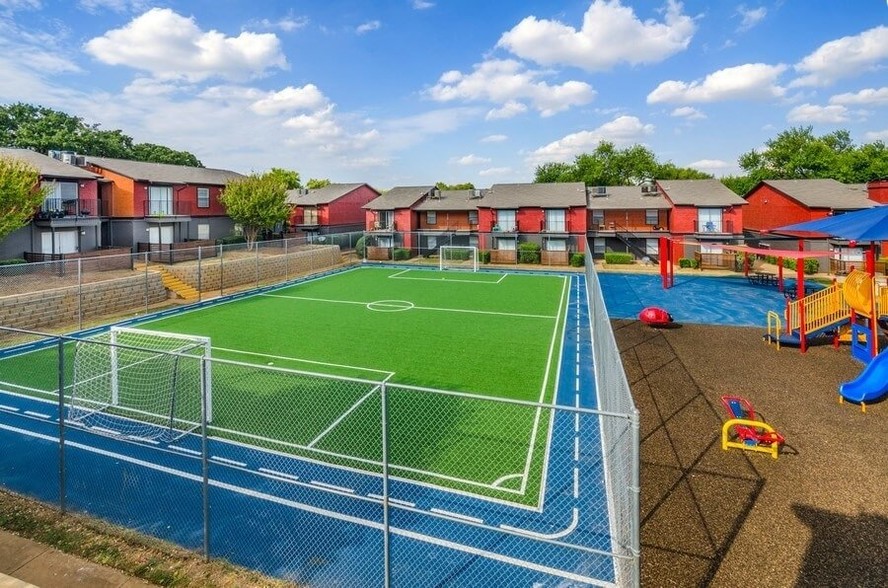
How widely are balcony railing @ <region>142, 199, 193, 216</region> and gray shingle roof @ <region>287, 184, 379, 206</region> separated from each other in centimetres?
1496

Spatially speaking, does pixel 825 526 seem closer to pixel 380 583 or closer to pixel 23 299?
pixel 380 583

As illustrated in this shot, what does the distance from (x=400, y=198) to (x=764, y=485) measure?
158ft

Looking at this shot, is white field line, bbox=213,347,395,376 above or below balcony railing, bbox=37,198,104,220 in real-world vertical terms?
below

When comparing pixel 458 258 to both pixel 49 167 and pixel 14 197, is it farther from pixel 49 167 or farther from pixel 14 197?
pixel 14 197

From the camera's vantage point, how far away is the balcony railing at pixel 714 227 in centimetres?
4275

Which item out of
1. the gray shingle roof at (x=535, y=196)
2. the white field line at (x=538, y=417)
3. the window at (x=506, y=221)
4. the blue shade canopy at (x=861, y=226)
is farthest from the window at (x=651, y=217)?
the blue shade canopy at (x=861, y=226)

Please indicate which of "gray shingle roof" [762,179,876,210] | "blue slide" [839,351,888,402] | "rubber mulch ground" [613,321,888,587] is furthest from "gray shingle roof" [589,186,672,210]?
"blue slide" [839,351,888,402]

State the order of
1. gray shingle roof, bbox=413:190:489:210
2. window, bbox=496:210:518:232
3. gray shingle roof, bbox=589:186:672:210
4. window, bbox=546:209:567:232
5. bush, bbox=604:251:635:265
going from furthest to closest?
1. gray shingle roof, bbox=413:190:489:210
2. window, bbox=496:210:518:232
3. window, bbox=546:209:567:232
4. gray shingle roof, bbox=589:186:672:210
5. bush, bbox=604:251:635:265

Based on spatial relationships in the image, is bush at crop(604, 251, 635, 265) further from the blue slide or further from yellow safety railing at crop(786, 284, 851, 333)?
the blue slide

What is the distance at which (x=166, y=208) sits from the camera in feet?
125

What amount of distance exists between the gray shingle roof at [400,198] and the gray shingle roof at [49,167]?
82.7 feet

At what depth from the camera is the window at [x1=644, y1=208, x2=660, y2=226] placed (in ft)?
149

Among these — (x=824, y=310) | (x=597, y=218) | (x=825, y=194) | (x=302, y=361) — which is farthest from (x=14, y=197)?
(x=825, y=194)

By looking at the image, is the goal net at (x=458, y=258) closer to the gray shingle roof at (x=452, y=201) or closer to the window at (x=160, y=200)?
the gray shingle roof at (x=452, y=201)
